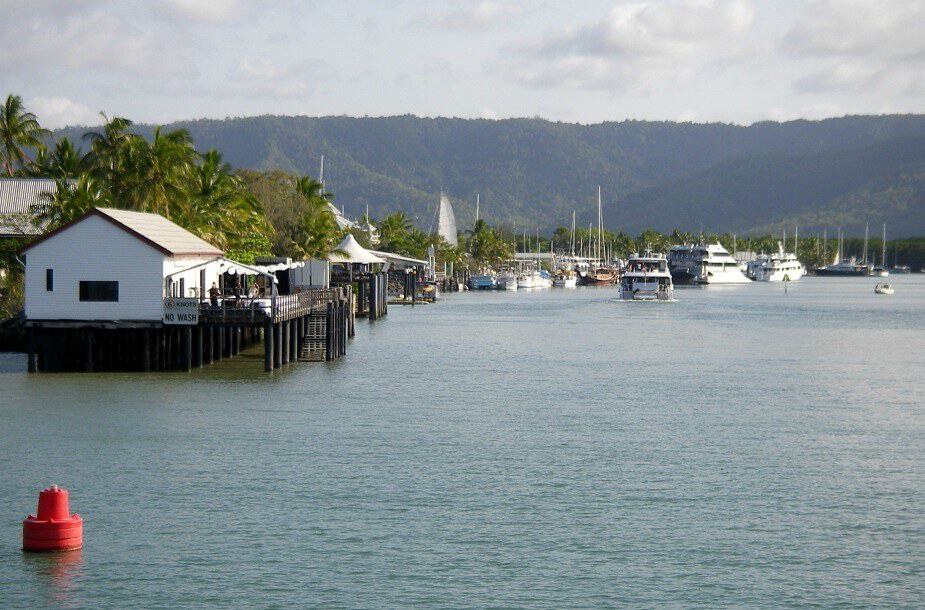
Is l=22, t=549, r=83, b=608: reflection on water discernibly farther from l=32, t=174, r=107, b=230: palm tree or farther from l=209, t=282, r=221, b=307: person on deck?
l=32, t=174, r=107, b=230: palm tree

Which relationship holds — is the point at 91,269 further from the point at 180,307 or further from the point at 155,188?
the point at 155,188

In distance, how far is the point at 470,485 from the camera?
32.1 meters

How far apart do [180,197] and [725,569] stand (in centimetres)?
5261

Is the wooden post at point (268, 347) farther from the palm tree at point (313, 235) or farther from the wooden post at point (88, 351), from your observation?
the palm tree at point (313, 235)

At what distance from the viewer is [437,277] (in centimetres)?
18238

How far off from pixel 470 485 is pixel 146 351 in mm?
26088

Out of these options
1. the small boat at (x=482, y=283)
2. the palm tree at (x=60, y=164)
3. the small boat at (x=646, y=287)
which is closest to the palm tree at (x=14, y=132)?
the palm tree at (x=60, y=164)

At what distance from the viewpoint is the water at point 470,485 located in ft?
77.8

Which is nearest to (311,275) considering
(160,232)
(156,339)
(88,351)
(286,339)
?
(286,339)

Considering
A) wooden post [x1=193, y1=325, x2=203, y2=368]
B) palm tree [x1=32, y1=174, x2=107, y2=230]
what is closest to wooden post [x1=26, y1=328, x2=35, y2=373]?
wooden post [x1=193, y1=325, x2=203, y2=368]

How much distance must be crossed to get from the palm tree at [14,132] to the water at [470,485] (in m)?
44.0

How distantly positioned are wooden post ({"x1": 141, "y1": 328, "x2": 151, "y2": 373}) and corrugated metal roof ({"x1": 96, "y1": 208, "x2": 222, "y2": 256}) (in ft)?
12.1

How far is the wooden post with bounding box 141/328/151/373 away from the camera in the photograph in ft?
177

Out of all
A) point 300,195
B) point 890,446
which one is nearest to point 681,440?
point 890,446
